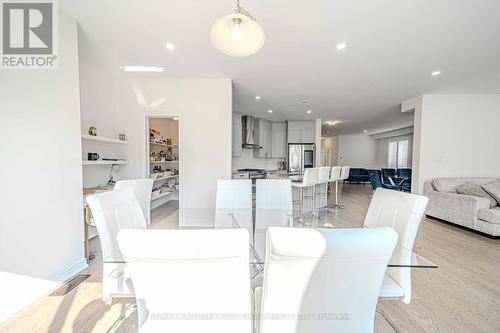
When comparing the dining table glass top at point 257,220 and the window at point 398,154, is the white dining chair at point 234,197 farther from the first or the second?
the window at point 398,154

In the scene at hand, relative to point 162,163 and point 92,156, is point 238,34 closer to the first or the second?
point 92,156

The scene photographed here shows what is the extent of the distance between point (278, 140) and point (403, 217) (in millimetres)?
6250

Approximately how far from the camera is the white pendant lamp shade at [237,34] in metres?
1.34

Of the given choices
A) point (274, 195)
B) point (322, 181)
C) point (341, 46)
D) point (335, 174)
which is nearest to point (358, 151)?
point (335, 174)

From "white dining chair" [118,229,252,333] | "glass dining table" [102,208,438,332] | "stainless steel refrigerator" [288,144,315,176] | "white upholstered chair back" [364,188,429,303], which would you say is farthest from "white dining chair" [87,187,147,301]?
"stainless steel refrigerator" [288,144,315,176]

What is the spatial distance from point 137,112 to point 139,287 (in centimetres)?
368

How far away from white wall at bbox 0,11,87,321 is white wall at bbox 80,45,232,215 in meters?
1.46

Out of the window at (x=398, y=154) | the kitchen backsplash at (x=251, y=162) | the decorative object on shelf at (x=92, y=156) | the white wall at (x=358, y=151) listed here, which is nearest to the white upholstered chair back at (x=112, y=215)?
the decorative object on shelf at (x=92, y=156)

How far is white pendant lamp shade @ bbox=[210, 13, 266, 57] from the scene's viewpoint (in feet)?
4.39

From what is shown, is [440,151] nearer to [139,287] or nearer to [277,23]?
[277,23]

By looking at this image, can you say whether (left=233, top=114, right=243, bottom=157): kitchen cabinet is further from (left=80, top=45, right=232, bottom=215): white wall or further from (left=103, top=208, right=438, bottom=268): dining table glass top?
(left=103, top=208, right=438, bottom=268): dining table glass top

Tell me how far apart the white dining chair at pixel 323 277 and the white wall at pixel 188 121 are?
10.0 feet

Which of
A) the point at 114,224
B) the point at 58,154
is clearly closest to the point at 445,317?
the point at 114,224

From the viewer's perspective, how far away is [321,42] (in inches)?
99.7
